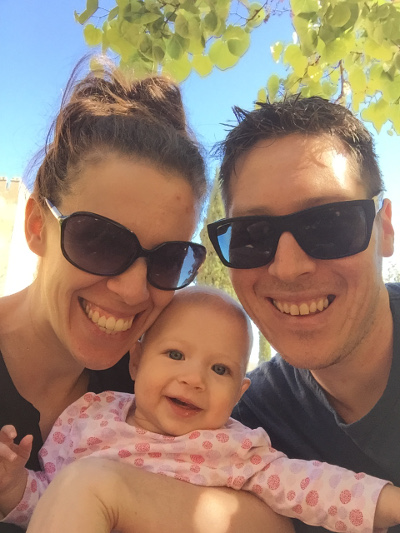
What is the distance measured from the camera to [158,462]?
5.20 ft

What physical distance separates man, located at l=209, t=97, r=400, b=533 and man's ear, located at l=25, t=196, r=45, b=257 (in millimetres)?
773

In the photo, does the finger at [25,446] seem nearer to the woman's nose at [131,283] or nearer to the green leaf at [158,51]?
the woman's nose at [131,283]

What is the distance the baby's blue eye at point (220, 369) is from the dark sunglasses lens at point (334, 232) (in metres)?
0.61

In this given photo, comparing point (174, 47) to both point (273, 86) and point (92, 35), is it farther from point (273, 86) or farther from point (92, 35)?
point (273, 86)

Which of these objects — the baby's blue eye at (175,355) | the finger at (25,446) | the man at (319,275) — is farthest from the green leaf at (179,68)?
the finger at (25,446)

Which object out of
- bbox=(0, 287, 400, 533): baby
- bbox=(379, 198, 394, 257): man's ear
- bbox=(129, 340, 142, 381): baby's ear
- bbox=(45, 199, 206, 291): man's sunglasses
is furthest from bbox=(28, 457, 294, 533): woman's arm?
bbox=(379, 198, 394, 257): man's ear

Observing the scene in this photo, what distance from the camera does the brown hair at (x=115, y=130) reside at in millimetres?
1853

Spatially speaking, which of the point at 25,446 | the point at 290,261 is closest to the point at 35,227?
the point at 25,446

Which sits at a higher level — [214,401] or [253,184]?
[253,184]

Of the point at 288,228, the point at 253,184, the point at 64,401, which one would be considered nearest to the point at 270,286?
the point at 288,228

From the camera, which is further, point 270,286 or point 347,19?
point 270,286

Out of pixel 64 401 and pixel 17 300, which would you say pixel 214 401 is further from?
pixel 17 300

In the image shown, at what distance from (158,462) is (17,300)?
105 centimetres

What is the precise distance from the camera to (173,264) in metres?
1.85
